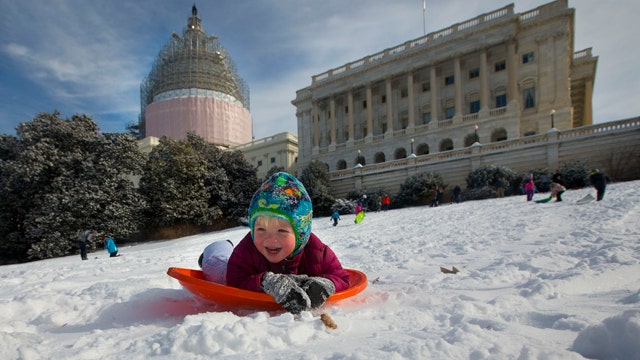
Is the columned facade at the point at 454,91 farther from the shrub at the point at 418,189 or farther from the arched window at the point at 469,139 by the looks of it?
the shrub at the point at 418,189

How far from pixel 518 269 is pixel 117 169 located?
21.3 m

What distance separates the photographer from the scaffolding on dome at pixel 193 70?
45500 mm

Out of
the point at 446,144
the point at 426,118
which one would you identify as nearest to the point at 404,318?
the point at 446,144

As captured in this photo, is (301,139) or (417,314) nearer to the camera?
(417,314)

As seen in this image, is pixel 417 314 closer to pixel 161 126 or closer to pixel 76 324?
pixel 76 324

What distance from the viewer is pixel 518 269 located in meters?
3.69

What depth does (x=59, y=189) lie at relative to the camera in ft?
55.3

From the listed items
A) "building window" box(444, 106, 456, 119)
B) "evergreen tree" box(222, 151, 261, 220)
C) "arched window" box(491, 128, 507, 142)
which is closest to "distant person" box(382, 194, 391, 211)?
"evergreen tree" box(222, 151, 261, 220)

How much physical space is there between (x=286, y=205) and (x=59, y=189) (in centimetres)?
1971

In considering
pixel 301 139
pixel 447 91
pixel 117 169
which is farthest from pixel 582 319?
pixel 301 139

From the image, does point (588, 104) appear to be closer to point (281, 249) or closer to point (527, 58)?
point (527, 58)

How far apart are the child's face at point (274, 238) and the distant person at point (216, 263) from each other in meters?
0.75

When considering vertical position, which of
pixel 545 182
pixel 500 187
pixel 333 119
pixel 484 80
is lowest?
pixel 500 187

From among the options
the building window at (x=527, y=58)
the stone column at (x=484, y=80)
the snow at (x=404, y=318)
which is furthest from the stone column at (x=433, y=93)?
the snow at (x=404, y=318)
